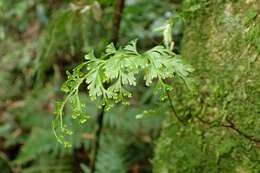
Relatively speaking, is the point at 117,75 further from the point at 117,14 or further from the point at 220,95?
the point at 117,14

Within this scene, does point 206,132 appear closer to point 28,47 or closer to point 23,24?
point 28,47

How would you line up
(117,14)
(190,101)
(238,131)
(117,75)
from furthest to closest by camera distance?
(117,14) → (190,101) → (238,131) → (117,75)

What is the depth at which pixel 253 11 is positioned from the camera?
1139mm

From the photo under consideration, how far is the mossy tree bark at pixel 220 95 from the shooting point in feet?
3.80

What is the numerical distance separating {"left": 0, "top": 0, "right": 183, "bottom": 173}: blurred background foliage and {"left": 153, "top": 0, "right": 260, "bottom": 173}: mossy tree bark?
185mm

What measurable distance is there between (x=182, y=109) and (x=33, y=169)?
1.97 m

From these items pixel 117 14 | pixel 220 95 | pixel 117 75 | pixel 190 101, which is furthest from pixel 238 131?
pixel 117 14

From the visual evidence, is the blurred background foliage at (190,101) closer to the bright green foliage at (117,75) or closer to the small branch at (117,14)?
the small branch at (117,14)

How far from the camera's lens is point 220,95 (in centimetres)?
127

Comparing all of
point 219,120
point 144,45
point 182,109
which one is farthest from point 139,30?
point 219,120

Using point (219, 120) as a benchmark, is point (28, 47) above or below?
above

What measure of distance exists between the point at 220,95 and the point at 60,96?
3.06 m

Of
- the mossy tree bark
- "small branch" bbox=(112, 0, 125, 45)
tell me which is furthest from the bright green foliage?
"small branch" bbox=(112, 0, 125, 45)

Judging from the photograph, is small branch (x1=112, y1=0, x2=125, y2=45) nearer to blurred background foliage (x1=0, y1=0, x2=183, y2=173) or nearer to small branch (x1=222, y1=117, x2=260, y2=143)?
blurred background foliage (x1=0, y1=0, x2=183, y2=173)
